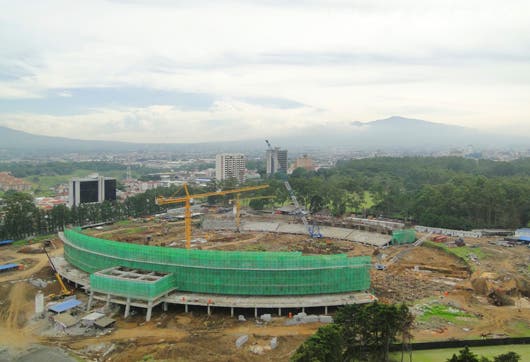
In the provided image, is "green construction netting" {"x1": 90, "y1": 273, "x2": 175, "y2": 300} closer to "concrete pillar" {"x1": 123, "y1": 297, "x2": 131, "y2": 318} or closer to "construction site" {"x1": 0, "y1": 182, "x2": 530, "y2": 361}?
"construction site" {"x1": 0, "y1": 182, "x2": 530, "y2": 361}

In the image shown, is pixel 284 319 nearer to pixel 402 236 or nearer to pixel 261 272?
pixel 261 272

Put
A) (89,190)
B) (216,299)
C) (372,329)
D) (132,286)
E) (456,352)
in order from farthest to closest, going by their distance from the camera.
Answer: (89,190) < (216,299) < (132,286) < (456,352) < (372,329)

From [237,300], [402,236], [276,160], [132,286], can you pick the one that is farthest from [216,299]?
[276,160]

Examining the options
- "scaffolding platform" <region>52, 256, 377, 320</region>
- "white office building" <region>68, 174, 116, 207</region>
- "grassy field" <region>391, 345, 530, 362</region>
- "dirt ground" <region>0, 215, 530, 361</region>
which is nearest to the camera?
"grassy field" <region>391, 345, 530, 362</region>

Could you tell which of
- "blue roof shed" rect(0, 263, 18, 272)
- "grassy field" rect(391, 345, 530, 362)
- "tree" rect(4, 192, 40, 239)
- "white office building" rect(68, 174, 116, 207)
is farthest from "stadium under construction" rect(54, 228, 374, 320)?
"white office building" rect(68, 174, 116, 207)

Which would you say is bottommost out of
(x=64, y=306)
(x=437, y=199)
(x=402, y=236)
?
(x=64, y=306)

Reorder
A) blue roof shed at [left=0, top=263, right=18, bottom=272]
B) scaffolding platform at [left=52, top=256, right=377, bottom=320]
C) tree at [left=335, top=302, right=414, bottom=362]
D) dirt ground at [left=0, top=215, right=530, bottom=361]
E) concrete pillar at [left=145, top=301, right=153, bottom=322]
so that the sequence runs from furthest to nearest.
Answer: blue roof shed at [left=0, top=263, right=18, bottom=272]
scaffolding platform at [left=52, top=256, right=377, bottom=320]
concrete pillar at [left=145, top=301, right=153, bottom=322]
dirt ground at [left=0, top=215, right=530, bottom=361]
tree at [left=335, top=302, right=414, bottom=362]

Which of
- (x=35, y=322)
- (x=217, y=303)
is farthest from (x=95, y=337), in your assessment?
(x=217, y=303)
